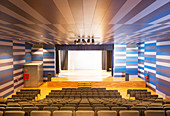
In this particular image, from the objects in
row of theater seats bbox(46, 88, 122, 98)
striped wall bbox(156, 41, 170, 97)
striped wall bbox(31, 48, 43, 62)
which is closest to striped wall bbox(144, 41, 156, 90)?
striped wall bbox(156, 41, 170, 97)

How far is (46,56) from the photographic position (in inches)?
580

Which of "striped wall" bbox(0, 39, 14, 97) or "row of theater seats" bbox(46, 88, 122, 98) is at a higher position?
"striped wall" bbox(0, 39, 14, 97)

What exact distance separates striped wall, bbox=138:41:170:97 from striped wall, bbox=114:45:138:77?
1281 mm

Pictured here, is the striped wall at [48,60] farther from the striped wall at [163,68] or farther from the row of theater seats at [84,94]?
the striped wall at [163,68]

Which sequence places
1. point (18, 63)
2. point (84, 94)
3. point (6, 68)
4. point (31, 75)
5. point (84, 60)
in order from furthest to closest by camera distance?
point (84, 60) → point (31, 75) → point (18, 63) → point (6, 68) → point (84, 94)

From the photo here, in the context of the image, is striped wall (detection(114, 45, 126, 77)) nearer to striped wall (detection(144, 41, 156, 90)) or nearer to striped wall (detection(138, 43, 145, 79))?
striped wall (detection(138, 43, 145, 79))

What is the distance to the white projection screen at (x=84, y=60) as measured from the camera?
65.3 ft

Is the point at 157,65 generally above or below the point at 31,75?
above

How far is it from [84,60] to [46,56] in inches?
288

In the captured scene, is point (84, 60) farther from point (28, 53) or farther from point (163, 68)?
point (163, 68)

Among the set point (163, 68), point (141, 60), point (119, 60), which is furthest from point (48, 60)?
point (163, 68)

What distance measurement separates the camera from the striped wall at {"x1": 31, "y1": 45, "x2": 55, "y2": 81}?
48.0 feet

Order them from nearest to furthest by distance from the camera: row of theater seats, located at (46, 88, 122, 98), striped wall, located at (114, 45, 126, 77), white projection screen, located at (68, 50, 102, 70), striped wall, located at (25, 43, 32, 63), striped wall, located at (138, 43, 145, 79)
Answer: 1. row of theater seats, located at (46, 88, 122, 98)
2. striped wall, located at (25, 43, 32, 63)
3. striped wall, located at (138, 43, 145, 79)
4. striped wall, located at (114, 45, 126, 77)
5. white projection screen, located at (68, 50, 102, 70)

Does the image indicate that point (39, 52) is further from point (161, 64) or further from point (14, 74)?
point (161, 64)
